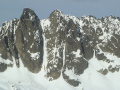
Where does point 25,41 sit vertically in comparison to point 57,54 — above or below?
above

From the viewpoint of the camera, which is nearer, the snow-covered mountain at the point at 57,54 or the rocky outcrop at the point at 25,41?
the snow-covered mountain at the point at 57,54

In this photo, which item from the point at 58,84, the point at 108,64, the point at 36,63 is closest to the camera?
the point at 58,84

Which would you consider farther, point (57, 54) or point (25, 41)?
point (25, 41)

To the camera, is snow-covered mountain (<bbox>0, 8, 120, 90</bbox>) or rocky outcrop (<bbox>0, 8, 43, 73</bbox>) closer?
snow-covered mountain (<bbox>0, 8, 120, 90</bbox>)

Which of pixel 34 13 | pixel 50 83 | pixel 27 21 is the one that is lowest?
pixel 50 83

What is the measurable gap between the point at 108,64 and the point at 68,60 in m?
22.0

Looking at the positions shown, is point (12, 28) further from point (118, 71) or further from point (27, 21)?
point (118, 71)

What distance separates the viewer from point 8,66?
86500 millimetres

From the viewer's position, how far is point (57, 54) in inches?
3519

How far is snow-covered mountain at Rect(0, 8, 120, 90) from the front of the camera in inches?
3294

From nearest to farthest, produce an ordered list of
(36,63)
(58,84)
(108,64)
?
1. (58,84)
2. (36,63)
3. (108,64)

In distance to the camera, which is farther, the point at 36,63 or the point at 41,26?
the point at 41,26

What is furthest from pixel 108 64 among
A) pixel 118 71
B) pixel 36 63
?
pixel 36 63

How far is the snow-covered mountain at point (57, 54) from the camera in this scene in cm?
8366
